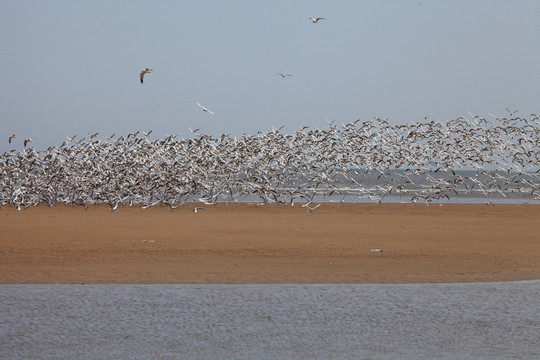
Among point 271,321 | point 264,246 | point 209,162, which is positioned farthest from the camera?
point 209,162

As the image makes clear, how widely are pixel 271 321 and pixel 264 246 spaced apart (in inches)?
404

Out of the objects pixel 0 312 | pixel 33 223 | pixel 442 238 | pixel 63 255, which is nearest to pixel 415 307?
pixel 0 312

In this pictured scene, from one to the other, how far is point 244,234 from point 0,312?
44.6 feet

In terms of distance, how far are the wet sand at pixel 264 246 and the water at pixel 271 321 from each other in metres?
1.39

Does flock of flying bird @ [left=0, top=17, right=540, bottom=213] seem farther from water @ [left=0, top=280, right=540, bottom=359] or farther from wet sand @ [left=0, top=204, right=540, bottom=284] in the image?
water @ [left=0, top=280, right=540, bottom=359]

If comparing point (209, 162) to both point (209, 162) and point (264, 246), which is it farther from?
point (264, 246)

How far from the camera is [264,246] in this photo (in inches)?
848

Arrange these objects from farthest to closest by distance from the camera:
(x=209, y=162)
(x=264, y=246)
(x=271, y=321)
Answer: (x=209, y=162), (x=264, y=246), (x=271, y=321)

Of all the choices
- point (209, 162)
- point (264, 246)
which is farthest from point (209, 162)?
point (264, 246)

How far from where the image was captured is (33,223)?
28516 millimetres

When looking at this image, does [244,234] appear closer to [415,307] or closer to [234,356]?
[415,307]

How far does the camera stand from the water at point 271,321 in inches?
377

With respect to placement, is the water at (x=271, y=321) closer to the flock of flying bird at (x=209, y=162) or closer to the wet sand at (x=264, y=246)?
the wet sand at (x=264, y=246)

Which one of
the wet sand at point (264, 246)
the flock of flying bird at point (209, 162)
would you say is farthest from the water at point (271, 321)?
the flock of flying bird at point (209, 162)
